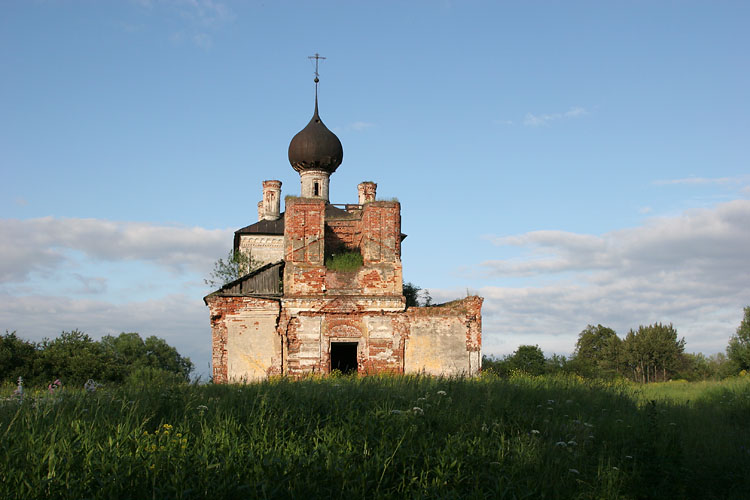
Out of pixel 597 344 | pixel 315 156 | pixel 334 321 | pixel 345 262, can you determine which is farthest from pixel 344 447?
pixel 597 344

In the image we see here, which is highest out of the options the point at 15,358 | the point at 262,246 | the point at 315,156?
the point at 315,156

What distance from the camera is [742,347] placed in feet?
124

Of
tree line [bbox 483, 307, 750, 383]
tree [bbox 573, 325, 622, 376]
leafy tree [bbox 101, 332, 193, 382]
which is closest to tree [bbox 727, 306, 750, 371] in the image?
tree line [bbox 483, 307, 750, 383]

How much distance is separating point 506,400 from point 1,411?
21.7ft

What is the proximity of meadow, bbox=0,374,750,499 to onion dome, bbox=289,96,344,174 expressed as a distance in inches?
876

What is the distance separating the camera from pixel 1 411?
7379 millimetres

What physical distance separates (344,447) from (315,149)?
25419 mm

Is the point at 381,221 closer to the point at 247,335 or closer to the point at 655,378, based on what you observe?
the point at 247,335

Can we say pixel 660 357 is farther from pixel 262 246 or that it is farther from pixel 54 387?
pixel 54 387

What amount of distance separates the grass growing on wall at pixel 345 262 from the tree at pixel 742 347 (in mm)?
27123

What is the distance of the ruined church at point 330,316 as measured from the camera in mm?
17672

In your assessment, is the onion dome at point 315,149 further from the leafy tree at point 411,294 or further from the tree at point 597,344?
the tree at point 597,344

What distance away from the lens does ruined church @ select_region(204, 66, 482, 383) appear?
696 inches

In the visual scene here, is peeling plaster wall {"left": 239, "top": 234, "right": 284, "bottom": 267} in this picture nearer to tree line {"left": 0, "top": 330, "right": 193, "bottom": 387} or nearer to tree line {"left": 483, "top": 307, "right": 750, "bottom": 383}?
tree line {"left": 0, "top": 330, "right": 193, "bottom": 387}
